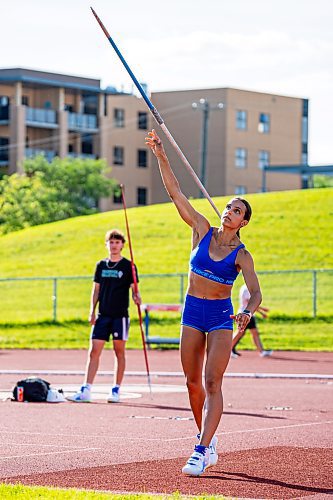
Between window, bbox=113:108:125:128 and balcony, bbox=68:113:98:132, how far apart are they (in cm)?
188

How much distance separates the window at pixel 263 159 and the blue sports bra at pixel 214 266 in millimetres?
94095

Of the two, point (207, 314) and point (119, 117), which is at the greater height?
point (119, 117)

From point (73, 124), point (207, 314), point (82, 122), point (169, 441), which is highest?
point (82, 122)

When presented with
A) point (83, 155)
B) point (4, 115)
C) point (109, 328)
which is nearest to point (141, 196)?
point (83, 155)

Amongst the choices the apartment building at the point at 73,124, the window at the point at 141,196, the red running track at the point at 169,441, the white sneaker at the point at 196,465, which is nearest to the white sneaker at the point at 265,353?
the red running track at the point at 169,441

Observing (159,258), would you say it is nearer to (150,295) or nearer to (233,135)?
(150,295)

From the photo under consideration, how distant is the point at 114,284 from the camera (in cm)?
1644

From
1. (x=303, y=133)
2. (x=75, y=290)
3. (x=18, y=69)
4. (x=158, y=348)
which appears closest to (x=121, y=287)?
(x=158, y=348)

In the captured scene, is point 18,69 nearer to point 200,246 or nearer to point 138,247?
point 138,247

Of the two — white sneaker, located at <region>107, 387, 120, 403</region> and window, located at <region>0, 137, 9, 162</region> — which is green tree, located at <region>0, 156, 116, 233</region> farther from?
white sneaker, located at <region>107, 387, 120, 403</region>

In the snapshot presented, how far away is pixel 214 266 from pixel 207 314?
0.40 metres

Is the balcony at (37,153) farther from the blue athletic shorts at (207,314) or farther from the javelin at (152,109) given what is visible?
the blue athletic shorts at (207,314)

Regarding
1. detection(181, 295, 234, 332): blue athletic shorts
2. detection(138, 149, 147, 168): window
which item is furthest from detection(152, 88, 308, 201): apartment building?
detection(181, 295, 234, 332): blue athletic shorts

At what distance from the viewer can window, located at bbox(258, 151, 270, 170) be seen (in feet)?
342
